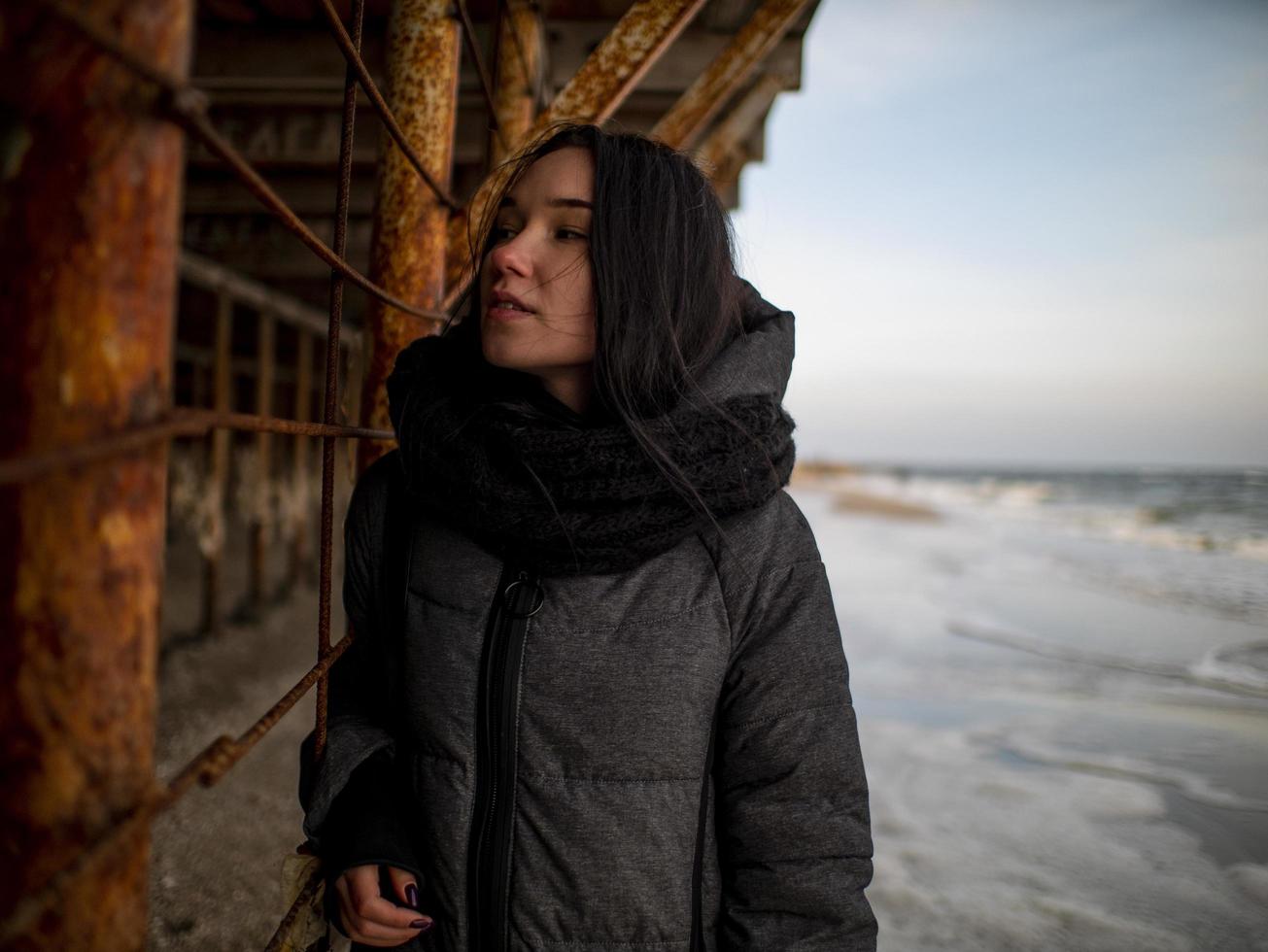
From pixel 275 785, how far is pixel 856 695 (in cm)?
319

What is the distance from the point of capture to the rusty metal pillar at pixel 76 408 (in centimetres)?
48

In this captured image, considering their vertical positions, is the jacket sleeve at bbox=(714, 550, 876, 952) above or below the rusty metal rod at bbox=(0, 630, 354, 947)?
below

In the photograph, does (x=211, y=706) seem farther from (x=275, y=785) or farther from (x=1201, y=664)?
(x=1201, y=664)

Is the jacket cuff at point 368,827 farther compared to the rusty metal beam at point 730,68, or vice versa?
the rusty metal beam at point 730,68

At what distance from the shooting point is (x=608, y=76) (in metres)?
1.66

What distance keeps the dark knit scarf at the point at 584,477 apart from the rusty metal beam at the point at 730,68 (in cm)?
108

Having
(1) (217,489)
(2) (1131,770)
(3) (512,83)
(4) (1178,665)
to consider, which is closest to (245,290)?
(1) (217,489)

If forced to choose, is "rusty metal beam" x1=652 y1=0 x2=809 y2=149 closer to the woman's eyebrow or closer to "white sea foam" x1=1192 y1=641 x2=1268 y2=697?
the woman's eyebrow

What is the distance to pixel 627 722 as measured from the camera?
3.49 ft

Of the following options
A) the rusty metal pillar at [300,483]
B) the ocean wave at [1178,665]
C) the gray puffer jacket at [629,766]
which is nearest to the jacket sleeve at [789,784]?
the gray puffer jacket at [629,766]

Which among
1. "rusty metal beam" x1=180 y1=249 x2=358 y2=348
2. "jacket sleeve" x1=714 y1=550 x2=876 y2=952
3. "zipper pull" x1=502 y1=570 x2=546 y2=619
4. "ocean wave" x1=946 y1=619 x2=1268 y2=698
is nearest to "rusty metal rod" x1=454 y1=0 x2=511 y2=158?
"zipper pull" x1=502 y1=570 x2=546 y2=619

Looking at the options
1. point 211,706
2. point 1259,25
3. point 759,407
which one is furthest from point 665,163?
point 1259,25

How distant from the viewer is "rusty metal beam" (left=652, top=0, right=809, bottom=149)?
1.83 m

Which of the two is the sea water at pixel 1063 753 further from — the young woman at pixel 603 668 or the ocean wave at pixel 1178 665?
the young woman at pixel 603 668
